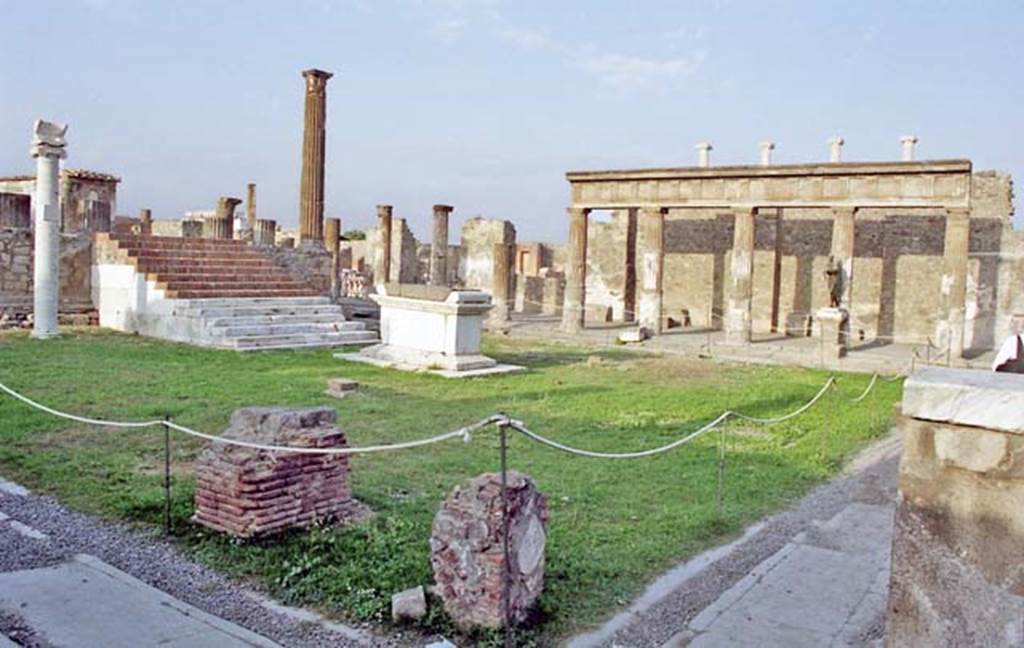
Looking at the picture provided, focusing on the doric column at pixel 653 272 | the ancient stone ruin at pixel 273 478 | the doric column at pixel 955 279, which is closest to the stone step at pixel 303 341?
the doric column at pixel 653 272

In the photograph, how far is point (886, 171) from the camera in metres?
17.5

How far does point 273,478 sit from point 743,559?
9.20 ft

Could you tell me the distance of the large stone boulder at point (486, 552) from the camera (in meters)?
3.83

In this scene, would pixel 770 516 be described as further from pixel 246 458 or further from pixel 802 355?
pixel 802 355

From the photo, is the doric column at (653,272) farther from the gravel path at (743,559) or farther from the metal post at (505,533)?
the metal post at (505,533)

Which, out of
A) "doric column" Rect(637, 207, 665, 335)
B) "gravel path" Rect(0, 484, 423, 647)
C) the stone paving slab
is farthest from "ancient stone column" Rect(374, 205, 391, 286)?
the stone paving slab

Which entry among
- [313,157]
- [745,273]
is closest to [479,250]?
[313,157]

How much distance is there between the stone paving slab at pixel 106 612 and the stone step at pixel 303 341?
9.91 m

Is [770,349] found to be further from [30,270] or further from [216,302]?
[30,270]

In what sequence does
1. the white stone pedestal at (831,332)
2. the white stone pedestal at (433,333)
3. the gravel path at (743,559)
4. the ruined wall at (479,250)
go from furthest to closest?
the ruined wall at (479,250)
the white stone pedestal at (831,332)
the white stone pedestal at (433,333)
the gravel path at (743,559)

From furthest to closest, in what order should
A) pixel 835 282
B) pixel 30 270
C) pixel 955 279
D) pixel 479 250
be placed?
pixel 479 250
pixel 835 282
pixel 955 279
pixel 30 270

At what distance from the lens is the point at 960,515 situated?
2293mm

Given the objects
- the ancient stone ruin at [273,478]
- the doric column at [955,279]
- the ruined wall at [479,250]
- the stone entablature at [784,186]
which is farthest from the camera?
the ruined wall at [479,250]

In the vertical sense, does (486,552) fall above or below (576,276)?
below
